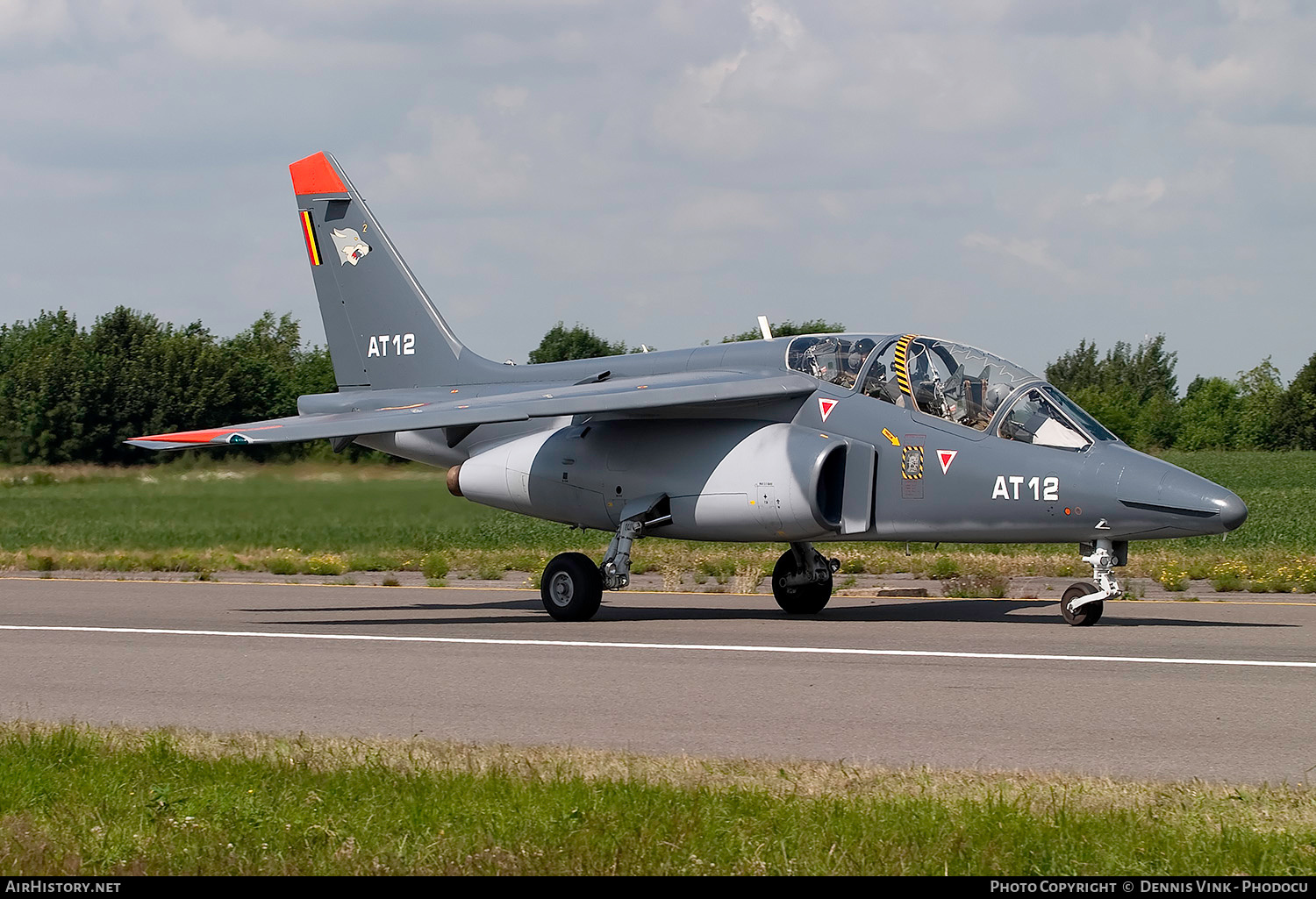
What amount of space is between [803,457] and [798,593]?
240 centimetres

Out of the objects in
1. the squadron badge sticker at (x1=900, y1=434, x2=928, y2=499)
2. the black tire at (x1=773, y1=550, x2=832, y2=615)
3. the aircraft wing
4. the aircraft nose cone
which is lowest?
the black tire at (x1=773, y1=550, x2=832, y2=615)

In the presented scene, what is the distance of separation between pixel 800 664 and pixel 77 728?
5671mm

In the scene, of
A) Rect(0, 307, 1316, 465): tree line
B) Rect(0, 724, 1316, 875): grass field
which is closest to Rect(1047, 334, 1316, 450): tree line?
Rect(0, 307, 1316, 465): tree line

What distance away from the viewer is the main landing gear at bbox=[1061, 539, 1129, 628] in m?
14.0

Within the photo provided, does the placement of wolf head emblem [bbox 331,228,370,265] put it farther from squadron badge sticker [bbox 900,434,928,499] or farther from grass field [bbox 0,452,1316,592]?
squadron badge sticker [bbox 900,434,928,499]

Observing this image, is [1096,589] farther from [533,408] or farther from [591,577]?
[533,408]

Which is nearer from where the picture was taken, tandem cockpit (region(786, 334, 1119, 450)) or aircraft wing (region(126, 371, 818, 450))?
tandem cockpit (region(786, 334, 1119, 450))

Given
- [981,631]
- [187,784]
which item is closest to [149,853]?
[187,784]

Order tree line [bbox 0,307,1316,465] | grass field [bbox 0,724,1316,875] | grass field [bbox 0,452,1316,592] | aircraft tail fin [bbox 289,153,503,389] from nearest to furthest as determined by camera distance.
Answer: grass field [bbox 0,724,1316,875], grass field [bbox 0,452,1316,592], aircraft tail fin [bbox 289,153,503,389], tree line [bbox 0,307,1316,465]

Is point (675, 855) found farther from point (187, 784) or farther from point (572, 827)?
point (187, 784)

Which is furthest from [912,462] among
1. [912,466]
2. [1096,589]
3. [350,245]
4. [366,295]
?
[350,245]

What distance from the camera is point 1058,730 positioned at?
8828mm

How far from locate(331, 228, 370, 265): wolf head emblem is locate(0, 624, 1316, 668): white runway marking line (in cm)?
692

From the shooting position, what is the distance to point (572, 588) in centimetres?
1606
